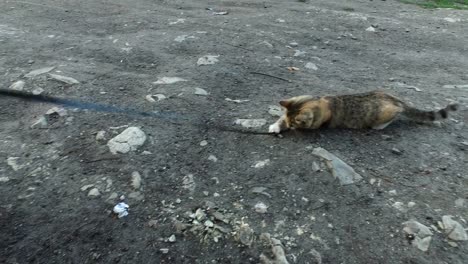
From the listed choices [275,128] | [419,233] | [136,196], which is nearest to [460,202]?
[419,233]

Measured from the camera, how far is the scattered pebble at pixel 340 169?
3.66 m

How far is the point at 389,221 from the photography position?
129 inches

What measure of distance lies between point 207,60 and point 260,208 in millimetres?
2922

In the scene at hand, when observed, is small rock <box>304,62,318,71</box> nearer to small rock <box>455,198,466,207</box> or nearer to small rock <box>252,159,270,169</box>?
small rock <box>252,159,270,169</box>

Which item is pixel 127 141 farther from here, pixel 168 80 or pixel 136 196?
pixel 168 80

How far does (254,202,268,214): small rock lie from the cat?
→ 100 cm

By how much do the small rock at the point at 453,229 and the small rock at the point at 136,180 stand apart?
90.0 inches

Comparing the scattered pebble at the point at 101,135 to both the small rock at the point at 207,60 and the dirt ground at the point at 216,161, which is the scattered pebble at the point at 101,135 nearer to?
the dirt ground at the point at 216,161

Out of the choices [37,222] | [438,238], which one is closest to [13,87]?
[37,222]

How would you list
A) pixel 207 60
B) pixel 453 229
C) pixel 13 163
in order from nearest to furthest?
pixel 453 229, pixel 13 163, pixel 207 60

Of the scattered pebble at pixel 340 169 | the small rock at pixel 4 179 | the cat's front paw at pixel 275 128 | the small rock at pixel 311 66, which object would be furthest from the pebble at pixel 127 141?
the small rock at pixel 311 66

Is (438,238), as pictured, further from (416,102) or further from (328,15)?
(328,15)

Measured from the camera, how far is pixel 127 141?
156 inches

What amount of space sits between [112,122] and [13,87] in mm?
1494
